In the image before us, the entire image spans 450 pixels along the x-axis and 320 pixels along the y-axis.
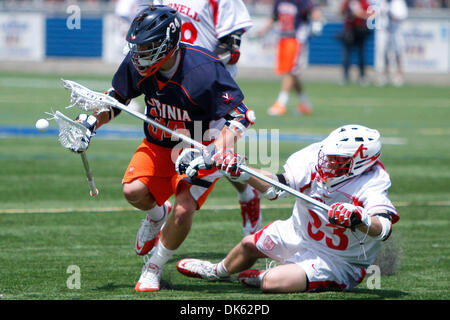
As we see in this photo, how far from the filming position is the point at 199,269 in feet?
20.0

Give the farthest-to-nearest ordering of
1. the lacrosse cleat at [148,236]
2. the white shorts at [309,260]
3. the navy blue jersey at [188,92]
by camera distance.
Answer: the lacrosse cleat at [148,236]
the navy blue jersey at [188,92]
the white shorts at [309,260]

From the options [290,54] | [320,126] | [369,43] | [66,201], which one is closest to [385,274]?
[66,201]

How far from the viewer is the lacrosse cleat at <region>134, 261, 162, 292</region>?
568cm

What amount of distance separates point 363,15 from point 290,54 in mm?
8543

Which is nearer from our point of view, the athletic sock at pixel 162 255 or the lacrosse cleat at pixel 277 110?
the athletic sock at pixel 162 255

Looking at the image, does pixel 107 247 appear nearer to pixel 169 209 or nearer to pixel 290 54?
pixel 169 209

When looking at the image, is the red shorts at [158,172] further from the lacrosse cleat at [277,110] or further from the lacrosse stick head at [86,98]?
the lacrosse cleat at [277,110]

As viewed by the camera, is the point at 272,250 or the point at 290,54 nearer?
the point at 272,250

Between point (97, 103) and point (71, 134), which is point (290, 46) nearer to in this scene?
point (97, 103)

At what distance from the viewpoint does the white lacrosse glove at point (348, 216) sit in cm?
501

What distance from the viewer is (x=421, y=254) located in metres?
6.87

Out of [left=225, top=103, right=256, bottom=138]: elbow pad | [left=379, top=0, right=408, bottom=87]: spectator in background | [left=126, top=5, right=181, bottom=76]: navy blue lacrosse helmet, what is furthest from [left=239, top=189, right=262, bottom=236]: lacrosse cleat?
[left=379, top=0, right=408, bottom=87]: spectator in background

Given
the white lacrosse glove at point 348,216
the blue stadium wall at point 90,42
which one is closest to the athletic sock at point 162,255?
the white lacrosse glove at point 348,216

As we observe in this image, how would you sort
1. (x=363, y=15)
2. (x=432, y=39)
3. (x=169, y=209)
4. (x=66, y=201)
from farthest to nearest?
(x=432, y=39) < (x=363, y=15) < (x=66, y=201) < (x=169, y=209)
